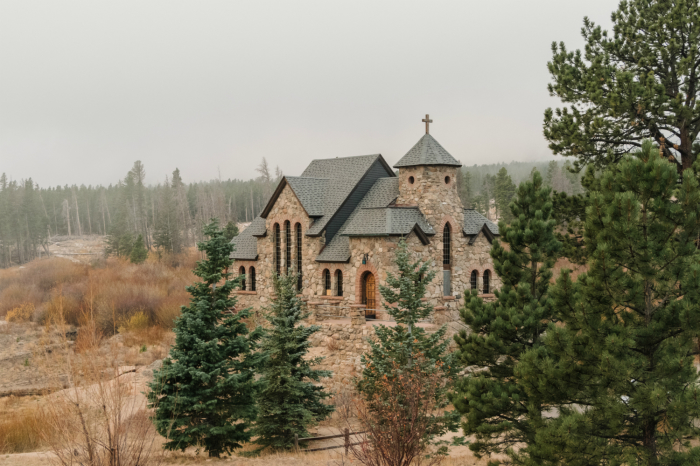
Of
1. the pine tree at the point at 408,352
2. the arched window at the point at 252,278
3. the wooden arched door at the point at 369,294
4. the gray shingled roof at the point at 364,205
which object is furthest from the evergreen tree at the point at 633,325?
the arched window at the point at 252,278

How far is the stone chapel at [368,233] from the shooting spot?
27.2 metres

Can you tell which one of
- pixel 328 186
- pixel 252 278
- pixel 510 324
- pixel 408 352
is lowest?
pixel 408 352

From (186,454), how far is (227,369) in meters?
2.67

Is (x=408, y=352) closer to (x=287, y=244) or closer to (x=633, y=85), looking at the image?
(x=633, y=85)

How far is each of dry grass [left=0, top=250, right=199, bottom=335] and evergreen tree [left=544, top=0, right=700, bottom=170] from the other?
75.5 ft

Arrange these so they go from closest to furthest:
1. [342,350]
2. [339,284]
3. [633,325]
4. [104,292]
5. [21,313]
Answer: [633,325] → [342,350] → [339,284] → [104,292] → [21,313]

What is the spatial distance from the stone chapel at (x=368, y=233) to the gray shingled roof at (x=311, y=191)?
6 centimetres

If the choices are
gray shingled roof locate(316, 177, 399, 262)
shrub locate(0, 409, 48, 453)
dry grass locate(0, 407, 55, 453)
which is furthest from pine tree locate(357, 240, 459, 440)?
gray shingled roof locate(316, 177, 399, 262)

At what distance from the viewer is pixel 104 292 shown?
42.1 meters

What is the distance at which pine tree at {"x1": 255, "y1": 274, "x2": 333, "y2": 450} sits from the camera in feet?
57.3

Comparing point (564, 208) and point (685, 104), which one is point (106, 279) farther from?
point (685, 104)

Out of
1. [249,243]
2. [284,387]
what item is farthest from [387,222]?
[284,387]

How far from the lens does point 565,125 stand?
2048 centimetres

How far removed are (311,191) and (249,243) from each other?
546 centimetres
